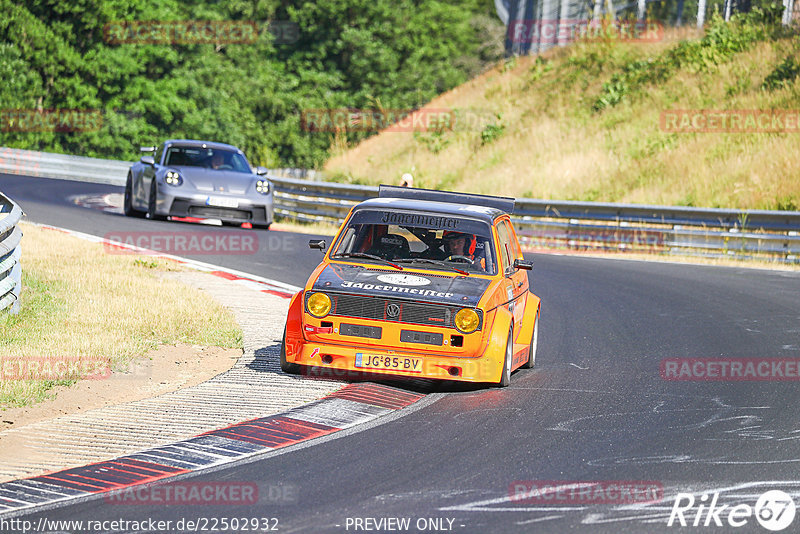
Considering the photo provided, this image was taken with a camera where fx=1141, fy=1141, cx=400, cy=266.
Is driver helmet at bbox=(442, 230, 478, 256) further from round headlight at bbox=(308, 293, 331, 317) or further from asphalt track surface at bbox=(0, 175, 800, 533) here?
round headlight at bbox=(308, 293, 331, 317)

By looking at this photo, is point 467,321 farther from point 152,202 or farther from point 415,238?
point 152,202

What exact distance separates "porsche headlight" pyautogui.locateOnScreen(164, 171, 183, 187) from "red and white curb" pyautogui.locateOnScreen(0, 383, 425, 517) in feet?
39.4

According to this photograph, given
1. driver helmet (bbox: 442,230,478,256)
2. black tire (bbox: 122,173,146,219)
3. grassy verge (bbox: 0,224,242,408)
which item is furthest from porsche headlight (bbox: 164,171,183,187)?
driver helmet (bbox: 442,230,478,256)

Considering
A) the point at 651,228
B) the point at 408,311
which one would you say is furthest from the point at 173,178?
the point at 408,311

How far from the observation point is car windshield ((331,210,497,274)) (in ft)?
31.7

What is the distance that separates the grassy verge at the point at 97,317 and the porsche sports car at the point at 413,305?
167 centimetres

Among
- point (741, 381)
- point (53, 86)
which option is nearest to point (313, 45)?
point (53, 86)

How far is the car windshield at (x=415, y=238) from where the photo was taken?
967 cm

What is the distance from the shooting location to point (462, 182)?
3172cm

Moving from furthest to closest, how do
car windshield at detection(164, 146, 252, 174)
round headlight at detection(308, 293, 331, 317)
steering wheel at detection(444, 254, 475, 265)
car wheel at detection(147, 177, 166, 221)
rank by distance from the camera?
car windshield at detection(164, 146, 252, 174) < car wheel at detection(147, 177, 166, 221) < steering wheel at detection(444, 254, 475, 265) < round headlight at detection(308, 293, 331, 317)

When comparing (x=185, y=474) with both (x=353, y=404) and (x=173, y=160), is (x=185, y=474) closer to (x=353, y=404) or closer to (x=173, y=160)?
(x=353, y=404)

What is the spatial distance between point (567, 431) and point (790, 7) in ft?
93.4

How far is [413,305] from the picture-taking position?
8750 millimetres

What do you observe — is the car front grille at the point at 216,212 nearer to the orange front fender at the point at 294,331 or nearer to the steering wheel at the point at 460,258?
the steering wheel at the point at 460,258
